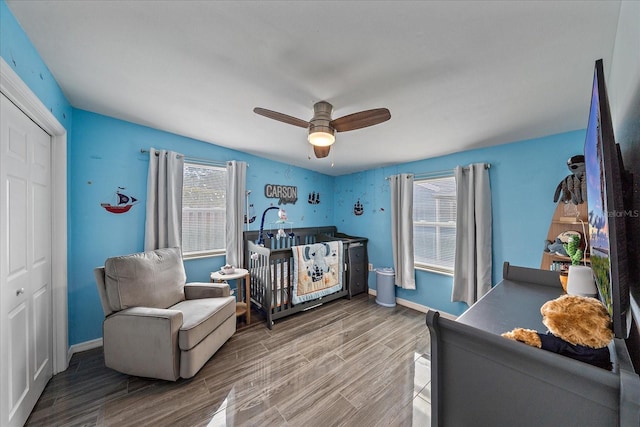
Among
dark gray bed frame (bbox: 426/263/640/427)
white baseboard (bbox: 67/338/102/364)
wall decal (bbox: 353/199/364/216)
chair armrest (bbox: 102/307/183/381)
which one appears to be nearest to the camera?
dark gray bed frame (bbox: 426/263/640/427)

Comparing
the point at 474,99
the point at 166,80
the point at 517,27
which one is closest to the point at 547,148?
the point at 474,99

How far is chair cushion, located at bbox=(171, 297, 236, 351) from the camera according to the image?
5.77ft

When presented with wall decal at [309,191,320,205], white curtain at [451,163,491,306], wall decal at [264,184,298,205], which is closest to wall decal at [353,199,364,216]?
wall decal at [309,191,320,205]

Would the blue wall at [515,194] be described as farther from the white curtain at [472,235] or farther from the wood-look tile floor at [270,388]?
the wood-look tile floor at [270,388]

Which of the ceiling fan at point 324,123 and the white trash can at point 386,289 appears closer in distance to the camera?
the ceiling fan at point 324,123

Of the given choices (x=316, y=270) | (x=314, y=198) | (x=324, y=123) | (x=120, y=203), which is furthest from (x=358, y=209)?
(x=120, y=203)

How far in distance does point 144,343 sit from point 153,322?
182 mm

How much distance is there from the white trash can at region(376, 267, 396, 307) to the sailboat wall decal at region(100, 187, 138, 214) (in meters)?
3.21

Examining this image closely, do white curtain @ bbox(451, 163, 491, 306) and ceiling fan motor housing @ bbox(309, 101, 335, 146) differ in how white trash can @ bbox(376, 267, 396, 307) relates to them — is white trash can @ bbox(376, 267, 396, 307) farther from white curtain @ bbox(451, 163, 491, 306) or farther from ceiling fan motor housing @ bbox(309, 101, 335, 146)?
ceiling fan motor housing @ bbox(309, 101, 335, 146)

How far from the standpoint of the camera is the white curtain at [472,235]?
8.61ft

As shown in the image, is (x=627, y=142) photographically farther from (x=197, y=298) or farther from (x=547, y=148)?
(x=197, y=298)

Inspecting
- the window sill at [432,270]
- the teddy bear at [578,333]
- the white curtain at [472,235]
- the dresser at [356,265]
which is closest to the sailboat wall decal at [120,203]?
the dresser at [356,265]

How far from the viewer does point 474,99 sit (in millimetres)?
1654

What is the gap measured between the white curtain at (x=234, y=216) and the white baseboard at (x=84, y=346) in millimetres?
1363
